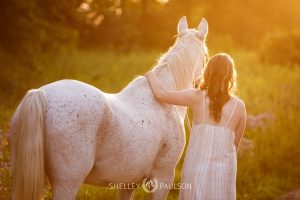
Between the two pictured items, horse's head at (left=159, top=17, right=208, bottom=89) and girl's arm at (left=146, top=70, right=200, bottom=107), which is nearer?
girl's arm at (left=146, top=70, right=200, bottom=107)

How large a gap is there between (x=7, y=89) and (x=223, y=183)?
891 centimetres

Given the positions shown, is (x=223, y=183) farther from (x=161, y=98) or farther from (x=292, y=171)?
(x=292, y=171)

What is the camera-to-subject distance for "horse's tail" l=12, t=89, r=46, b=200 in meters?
3.56

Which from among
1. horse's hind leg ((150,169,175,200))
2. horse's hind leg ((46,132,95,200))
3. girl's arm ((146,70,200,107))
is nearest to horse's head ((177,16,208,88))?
girl's arm ((146,70,200,107))

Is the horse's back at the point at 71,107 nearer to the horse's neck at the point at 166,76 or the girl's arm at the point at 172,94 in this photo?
the girl's arm at the point at 172,94

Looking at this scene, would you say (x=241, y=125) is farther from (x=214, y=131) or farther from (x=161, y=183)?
(x=161, y=183)

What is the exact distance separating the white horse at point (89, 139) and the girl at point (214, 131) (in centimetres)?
33

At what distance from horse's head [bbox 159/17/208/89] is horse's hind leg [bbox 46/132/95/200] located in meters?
1.44

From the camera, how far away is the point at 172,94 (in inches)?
177

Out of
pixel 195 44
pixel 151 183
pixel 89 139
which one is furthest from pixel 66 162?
pixel 195 44

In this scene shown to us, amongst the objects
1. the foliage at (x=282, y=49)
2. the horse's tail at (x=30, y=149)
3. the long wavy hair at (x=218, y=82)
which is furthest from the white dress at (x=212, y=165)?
the foliage at (x=282, y=49)

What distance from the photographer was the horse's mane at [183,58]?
4.79 meters

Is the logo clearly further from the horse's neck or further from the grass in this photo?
the grass

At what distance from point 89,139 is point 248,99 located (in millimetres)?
8022
